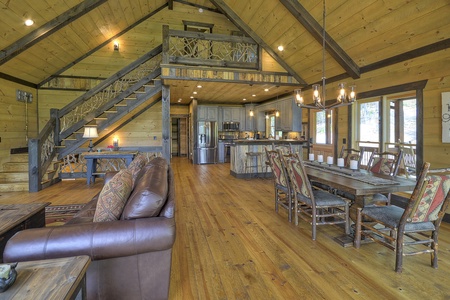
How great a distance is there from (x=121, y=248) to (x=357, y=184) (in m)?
2.24


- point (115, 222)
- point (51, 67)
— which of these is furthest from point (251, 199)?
point (51, 67)

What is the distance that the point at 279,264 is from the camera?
7.70ft

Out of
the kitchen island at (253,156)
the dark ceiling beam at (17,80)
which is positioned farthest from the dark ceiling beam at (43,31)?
the kitchen island at (253,156)

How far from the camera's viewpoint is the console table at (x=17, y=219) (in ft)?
6.70

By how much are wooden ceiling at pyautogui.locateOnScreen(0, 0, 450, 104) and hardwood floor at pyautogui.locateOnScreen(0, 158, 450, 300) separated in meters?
3.02

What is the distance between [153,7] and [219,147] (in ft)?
17.9

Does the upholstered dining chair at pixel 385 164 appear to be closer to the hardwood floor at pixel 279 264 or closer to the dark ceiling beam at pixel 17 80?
the hardwood floor at pixel 279 264

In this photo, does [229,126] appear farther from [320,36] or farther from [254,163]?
[320,36]

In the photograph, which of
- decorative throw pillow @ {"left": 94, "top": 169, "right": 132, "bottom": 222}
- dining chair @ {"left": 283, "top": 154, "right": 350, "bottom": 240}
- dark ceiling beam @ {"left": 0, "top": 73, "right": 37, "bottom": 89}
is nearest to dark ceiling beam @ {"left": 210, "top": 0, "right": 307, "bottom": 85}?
dining chair @ {"left": 283, "top": 154, "right": 350, "bottom": 240}

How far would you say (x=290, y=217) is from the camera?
3488 millimetres

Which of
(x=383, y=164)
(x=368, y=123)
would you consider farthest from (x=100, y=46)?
(x=383, y=164)

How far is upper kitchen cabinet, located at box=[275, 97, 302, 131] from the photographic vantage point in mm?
7915

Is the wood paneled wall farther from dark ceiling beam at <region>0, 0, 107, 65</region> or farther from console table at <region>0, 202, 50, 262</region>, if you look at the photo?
console table at <region>0, 202, 50, 262</region>

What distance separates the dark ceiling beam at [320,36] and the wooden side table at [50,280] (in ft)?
17.0
